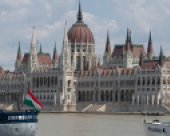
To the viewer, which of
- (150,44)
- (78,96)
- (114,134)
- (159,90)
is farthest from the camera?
(150,44)

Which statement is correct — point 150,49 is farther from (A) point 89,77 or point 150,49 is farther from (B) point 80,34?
(A) point 89,77

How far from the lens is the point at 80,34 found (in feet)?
556

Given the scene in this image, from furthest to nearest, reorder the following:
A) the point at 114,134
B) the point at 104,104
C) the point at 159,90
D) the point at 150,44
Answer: the point at 150,44 < the point at 104,104 < the point at 159,90 < the point at 114,134

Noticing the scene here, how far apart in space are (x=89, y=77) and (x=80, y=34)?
20910 mm

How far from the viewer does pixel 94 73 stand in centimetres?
15050

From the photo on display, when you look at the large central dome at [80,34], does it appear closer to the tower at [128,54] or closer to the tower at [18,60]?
the tower at [128,54]

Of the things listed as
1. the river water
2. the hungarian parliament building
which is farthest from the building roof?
the river water

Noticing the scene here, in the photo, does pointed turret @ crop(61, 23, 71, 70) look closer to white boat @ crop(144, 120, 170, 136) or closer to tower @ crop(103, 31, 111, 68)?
tower @ crop(103, 31, 111, 68)

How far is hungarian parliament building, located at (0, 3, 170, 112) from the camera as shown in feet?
448

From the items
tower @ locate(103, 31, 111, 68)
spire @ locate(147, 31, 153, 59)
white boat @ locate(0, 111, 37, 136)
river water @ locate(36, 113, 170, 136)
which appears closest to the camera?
white boat @ locate(0, 111, 37, 136)

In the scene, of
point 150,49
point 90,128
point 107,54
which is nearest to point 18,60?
point 107,54

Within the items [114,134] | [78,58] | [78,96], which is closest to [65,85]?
[78,96]

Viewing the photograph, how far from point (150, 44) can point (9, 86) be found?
32927mm

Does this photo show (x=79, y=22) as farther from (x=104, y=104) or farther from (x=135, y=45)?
(x=104, y=104)
